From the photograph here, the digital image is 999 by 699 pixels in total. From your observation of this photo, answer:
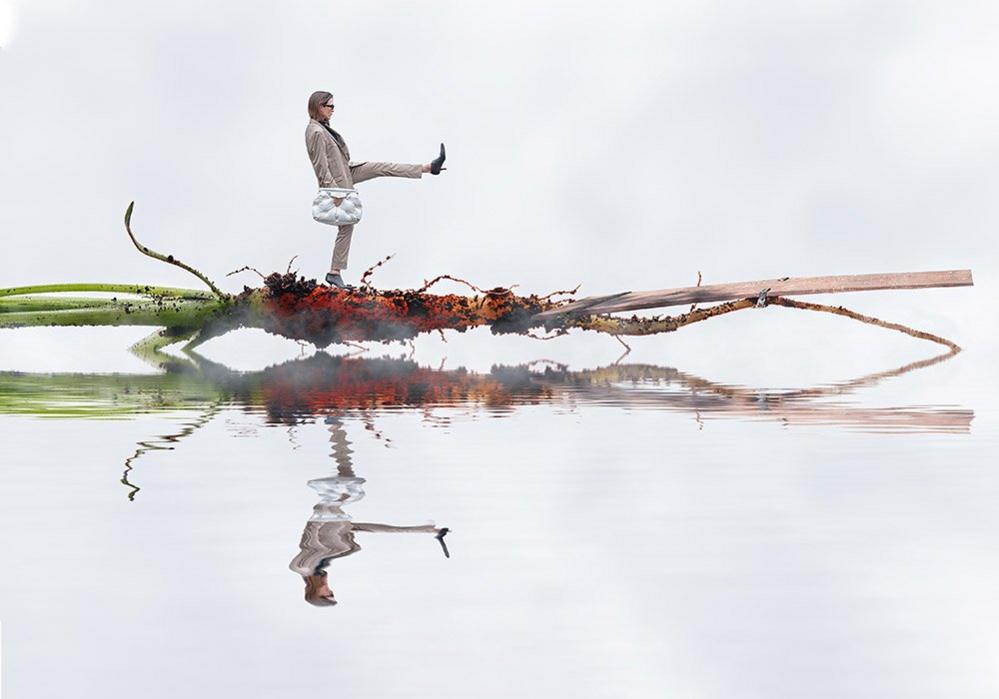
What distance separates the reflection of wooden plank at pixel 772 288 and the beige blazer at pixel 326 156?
2107mm

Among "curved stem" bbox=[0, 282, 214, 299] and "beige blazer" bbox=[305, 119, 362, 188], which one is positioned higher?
"beige blazer" bbox=[305, 119, 362, 188]

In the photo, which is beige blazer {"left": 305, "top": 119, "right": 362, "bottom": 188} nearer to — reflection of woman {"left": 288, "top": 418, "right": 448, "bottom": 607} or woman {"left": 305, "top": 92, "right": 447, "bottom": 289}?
woman {"left": 305, "top": 92, "right": 447, "bottom": 289}

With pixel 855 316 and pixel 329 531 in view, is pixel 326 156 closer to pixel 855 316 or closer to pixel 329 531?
pixel 855 316

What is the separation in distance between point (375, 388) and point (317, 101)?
3.09 metres

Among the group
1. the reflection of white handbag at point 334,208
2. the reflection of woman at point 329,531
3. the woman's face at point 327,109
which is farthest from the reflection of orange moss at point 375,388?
the woman's face at point 327,109

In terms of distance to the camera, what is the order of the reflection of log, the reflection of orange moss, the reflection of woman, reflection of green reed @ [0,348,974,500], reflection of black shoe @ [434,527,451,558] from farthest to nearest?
the reflection of orange moss < the reflection of log < reflection of green reed @ [0,348,974,500] < reflection of black shoe @ [434,527,451,558] < the reflection of woman

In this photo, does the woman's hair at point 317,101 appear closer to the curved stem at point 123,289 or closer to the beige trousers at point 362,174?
the beige trousers at point 362,174

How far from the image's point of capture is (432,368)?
9.18 m

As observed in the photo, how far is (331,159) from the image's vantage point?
934 centimetres

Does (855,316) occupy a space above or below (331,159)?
below

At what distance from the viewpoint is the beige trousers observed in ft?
31.0

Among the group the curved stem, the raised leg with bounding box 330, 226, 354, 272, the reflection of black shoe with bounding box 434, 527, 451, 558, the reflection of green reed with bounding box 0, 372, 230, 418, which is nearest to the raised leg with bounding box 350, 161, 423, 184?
the raised leg with bounding box 330, 226, 354, 272

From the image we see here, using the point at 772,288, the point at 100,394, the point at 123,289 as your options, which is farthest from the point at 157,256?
the point at 772,288

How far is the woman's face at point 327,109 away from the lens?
9277 millimetres
